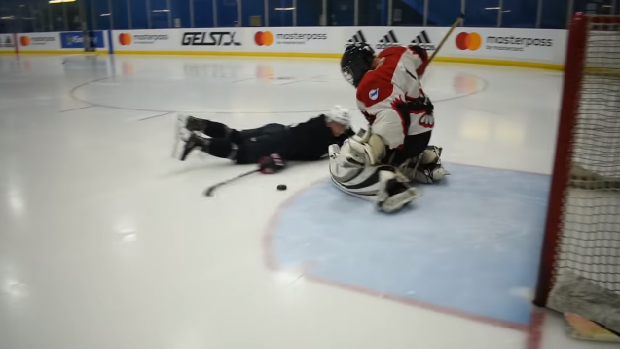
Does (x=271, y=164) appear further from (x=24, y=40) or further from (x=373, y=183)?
(x=24, y=40)

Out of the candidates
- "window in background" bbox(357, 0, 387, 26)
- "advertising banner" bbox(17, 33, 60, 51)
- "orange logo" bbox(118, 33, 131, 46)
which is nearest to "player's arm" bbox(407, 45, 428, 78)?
"window in background" bbox(357, 0, 387, 26)

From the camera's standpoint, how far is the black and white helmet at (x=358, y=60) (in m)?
2.60

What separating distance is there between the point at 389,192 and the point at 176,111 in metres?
3.66

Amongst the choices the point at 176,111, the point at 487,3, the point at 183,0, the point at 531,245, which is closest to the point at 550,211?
the point at 531,245

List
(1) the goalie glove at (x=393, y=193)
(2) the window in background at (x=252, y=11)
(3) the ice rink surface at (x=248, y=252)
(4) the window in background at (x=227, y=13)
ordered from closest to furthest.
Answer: (3) the ice rink surface at (x=248, y=252) < (1) the goalie glove at (x=393, y=193) < (2) the window in background at (x=252, y=11) < (4) the window in background at (x=227, y=13)

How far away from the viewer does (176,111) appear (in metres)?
5.50

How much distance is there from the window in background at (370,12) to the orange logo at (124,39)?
7584mm

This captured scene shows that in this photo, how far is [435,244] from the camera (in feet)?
6.82

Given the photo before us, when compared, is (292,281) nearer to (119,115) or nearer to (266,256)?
(266,256)

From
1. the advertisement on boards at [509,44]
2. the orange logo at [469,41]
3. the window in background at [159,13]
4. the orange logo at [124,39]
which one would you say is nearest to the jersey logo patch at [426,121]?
the advertisement on boards at [509,44]

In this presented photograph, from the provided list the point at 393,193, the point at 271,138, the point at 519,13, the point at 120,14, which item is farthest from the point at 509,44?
the point at 120,14

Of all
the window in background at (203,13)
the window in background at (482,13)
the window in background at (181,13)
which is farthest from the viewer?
the window in background at (181,13)

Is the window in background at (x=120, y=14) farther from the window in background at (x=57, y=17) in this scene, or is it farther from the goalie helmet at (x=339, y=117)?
the goalie helmet at (x=339, y=117)

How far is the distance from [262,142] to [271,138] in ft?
0.21
